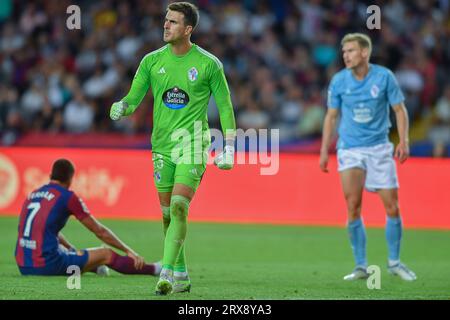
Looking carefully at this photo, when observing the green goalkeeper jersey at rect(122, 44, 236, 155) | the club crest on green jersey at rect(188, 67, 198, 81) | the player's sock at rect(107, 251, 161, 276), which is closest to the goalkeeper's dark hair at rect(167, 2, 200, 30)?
the green goalkeeper jersey at rect(122, 44, 236, 155)

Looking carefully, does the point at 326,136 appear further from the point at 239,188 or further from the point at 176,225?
the point at 239,188

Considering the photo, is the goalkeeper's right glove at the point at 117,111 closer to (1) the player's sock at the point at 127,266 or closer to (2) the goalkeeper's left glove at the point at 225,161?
(2) the goalkeeper's left glove at the point at 225,161

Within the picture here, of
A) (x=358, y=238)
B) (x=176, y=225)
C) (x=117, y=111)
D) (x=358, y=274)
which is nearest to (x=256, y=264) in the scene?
(x=358, y=238)

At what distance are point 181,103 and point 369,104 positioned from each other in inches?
105

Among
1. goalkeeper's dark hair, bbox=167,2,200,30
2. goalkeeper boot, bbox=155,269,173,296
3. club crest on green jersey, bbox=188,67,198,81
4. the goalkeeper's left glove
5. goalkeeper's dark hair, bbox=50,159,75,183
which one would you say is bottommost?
goalkeeper boot, bbox=155,269,173,296

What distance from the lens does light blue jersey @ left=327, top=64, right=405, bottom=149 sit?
425 inches

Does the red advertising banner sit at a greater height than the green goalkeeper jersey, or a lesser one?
lesser

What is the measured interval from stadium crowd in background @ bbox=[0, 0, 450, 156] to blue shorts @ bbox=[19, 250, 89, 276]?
885cm

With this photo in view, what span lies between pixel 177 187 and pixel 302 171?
803 cm

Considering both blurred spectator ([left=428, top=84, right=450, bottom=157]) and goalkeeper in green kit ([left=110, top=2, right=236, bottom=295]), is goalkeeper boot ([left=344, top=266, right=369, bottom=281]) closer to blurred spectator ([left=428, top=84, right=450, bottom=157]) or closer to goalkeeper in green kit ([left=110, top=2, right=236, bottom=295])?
goalkeeper in green kit ([left=110, top=2, right=236, bottom=295])

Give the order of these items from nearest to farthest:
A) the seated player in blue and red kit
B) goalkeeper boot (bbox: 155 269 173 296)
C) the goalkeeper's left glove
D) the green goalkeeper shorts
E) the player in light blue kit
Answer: goalkeeper boot (bbox: 155 269 173 296) < the goalkeeper's left glove < the green goalkeeper shorts < the seated player in blue and red kit < the player in light blue kit

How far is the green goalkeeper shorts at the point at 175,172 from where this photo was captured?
8.74 metres

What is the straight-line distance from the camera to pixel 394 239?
10.8 metres

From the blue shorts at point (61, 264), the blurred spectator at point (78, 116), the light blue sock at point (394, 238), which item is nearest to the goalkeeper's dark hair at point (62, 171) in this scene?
the blue shorts at point (61, 264)
